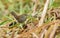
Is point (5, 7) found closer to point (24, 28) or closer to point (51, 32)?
point (24, 28)

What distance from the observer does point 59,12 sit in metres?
1.83

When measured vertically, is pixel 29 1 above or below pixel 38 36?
above

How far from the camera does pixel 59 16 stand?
1756 mm

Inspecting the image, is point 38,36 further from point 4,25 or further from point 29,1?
point 29,1

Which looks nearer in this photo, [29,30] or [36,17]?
[29,30]

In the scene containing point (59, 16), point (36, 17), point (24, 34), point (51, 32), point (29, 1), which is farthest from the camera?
point (29, 1)

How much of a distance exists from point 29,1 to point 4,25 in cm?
93

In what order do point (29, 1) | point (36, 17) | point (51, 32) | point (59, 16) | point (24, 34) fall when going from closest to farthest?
point (51, 32), point (24, 34), point (59, 16), point (36, 17), point (29, 1)

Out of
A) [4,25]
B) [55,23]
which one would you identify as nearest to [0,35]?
[4,25]

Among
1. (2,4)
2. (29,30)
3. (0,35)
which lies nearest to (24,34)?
(29,30)

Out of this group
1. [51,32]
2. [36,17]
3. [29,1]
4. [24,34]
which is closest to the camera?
[51,32]

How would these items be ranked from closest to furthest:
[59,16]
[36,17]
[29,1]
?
[59,16] < [36,17] < [29,1]

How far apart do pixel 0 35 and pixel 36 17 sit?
0.34m

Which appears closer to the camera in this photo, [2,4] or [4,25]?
[4,25]
